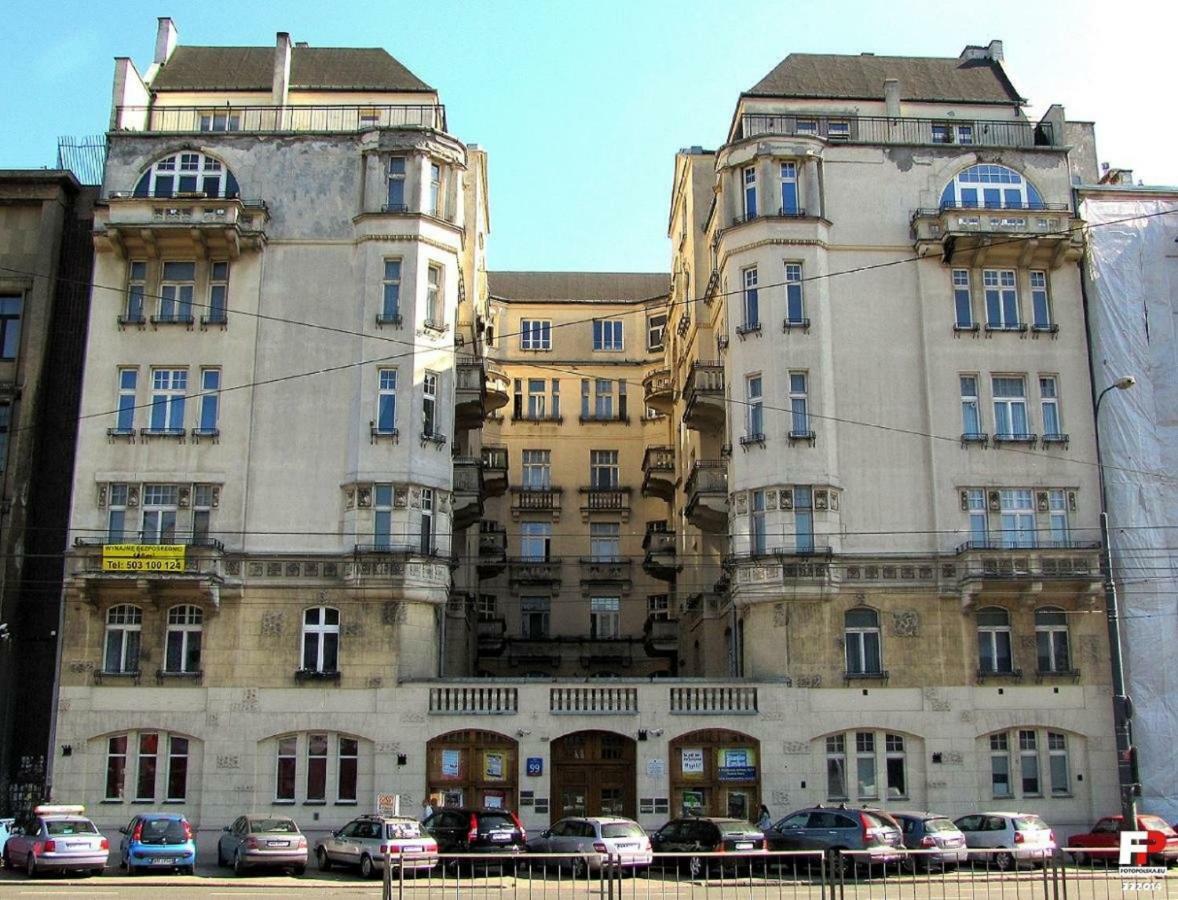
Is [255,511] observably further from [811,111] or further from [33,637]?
[811,111]

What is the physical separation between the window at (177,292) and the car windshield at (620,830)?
22176 mm

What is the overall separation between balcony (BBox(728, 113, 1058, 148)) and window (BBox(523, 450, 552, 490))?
21.9m

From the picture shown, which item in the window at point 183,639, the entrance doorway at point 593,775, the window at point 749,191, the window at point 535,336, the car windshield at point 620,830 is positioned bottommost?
the car windshield at point 620,830

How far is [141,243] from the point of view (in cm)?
4278

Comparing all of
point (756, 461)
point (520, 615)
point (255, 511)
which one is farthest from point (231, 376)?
point (520, 615)

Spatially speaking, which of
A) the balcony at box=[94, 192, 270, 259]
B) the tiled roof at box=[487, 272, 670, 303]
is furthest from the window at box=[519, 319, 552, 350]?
the balcony at box=[94, 192, 270, 259]

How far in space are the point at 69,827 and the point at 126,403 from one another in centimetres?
1511

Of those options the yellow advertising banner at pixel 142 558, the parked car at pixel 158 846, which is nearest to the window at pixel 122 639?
the yellow advertising banner at pixel 142 558

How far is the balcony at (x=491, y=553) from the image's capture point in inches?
2290

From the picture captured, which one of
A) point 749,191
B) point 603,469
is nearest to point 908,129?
point 749,191

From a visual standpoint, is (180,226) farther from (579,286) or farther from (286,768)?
(579,286)

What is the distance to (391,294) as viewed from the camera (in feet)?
141

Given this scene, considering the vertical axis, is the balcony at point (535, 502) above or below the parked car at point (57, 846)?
above

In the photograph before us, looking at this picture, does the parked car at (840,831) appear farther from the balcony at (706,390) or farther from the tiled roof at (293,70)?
the tiled roof at (293,70)
